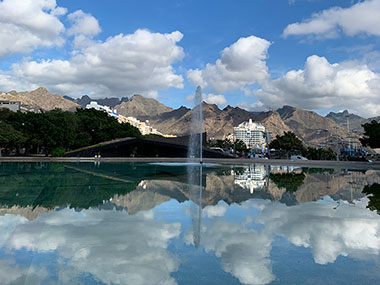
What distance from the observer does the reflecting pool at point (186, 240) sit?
14.3ft

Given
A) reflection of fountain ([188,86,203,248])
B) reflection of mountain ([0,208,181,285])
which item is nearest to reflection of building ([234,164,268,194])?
reflection of fountain ([188,86,203,248])

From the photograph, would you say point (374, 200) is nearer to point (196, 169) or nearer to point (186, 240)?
point (186, 240)

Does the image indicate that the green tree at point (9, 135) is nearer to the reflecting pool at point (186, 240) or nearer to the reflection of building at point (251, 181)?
the reflection of building at point (251, 181)

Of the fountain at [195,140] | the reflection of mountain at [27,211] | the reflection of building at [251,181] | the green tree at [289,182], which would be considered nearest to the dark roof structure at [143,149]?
the fountain at [195,140]

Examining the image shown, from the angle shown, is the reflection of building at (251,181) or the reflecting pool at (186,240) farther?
the reflection of building at (251,181)

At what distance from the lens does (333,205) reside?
9.91 meters

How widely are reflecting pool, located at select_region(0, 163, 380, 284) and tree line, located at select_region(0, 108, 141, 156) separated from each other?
33.7m

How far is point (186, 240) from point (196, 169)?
2126 cm

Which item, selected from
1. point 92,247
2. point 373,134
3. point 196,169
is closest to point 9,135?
point 196,169

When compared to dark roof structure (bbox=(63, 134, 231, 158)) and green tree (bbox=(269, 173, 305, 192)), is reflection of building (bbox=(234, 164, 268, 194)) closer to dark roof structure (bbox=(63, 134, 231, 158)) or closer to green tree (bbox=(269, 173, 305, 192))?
green tree (bbox=(269, 173, 305, 192))

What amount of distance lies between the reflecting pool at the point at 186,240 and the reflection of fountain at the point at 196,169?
3.2 inches

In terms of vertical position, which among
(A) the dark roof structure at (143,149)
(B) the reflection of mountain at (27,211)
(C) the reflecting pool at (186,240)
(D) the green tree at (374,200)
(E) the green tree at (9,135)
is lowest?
(D) the green tree at (374,200)

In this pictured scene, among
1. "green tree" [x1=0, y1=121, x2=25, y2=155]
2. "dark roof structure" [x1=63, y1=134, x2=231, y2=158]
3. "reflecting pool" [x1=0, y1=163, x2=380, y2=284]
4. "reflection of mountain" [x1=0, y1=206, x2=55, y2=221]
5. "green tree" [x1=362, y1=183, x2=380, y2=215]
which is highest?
"green tree" [x1=0, y1=121, x2=25, y2=155]

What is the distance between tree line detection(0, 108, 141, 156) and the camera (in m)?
40.6
